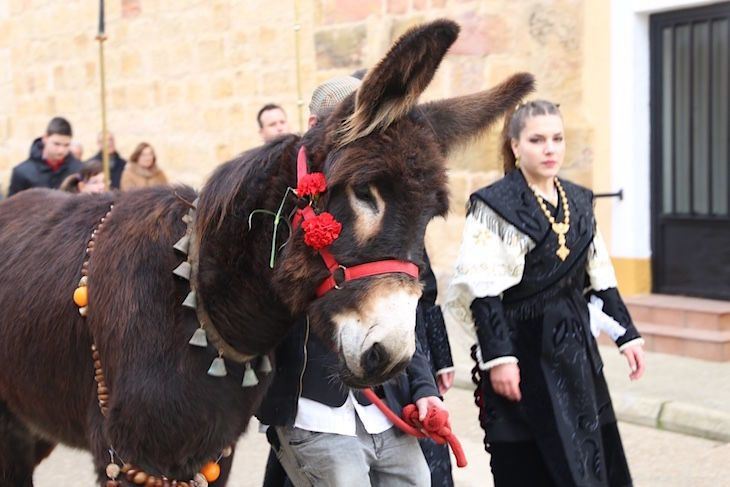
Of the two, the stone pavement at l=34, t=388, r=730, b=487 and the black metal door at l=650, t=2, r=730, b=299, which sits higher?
the black metal door at l=650, t=2, r=730, b=299

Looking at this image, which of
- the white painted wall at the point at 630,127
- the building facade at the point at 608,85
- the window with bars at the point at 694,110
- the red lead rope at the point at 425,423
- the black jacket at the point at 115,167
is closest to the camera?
the red lead rope at the point at 425,423

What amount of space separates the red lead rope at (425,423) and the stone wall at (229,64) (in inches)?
113

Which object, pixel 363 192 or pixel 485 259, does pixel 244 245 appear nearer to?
pixel 363 192

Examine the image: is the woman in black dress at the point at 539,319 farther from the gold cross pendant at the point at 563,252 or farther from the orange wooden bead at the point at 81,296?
the orange wooden bead at the point at 81,296

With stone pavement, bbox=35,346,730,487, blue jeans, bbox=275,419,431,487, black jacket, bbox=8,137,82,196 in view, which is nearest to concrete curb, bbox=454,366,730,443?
stone pavement, bbox=35,346,730,487

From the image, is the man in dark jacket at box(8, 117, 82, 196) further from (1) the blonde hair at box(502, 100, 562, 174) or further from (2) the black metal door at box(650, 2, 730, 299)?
(1) the blonde hair at box(502, 100, 562, 174)

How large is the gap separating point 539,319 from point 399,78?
5.52ft

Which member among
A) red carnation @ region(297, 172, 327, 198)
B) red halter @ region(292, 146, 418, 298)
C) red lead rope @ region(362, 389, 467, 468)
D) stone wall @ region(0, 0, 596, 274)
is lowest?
red lead rope @ region(362, 389, 467, 468)

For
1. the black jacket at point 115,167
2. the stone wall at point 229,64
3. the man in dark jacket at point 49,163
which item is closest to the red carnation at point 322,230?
the stone wall at point 229,64

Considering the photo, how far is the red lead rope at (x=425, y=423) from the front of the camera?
128 inches

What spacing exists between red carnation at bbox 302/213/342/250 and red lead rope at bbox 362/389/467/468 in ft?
2.65

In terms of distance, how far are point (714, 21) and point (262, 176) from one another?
6.14m

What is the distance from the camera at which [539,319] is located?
12.8 ft

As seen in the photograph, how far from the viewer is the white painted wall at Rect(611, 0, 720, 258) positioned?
831 centimetres
